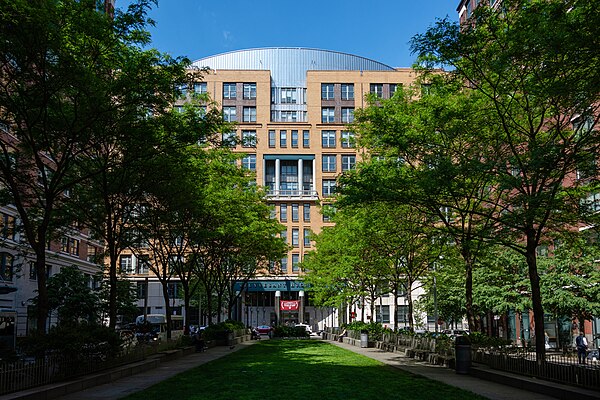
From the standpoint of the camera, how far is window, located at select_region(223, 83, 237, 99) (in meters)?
105

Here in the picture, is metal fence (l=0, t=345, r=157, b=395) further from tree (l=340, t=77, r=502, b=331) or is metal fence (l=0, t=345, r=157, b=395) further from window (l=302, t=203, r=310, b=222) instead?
window (l=302, t=203, r=310, b=222)

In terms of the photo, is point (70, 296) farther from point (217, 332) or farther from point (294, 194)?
point (294, 194)

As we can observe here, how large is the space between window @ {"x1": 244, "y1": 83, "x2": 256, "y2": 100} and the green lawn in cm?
8214

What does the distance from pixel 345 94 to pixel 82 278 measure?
2549 inches

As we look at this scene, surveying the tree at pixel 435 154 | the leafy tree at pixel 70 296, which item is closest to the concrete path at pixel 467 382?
the tree at pixel 435 154

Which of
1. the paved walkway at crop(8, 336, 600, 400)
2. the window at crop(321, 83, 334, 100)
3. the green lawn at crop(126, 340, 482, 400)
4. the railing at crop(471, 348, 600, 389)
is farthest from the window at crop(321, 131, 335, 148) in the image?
the railing at crop(471, 348, 600, 389)

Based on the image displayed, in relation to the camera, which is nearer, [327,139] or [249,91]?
[327,139]

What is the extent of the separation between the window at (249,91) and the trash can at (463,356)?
282 feet

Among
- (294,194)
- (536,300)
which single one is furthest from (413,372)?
(294,194)

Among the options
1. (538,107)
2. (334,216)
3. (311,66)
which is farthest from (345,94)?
(538,107)

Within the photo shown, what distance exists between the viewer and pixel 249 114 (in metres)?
105

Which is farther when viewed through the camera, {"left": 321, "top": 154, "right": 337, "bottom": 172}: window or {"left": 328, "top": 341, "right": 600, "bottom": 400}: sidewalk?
{"left": 321, "top": 154, "right": 337, "bottom": 172}: window

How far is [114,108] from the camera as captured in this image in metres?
19.8

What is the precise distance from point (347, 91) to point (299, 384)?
89758 mm
